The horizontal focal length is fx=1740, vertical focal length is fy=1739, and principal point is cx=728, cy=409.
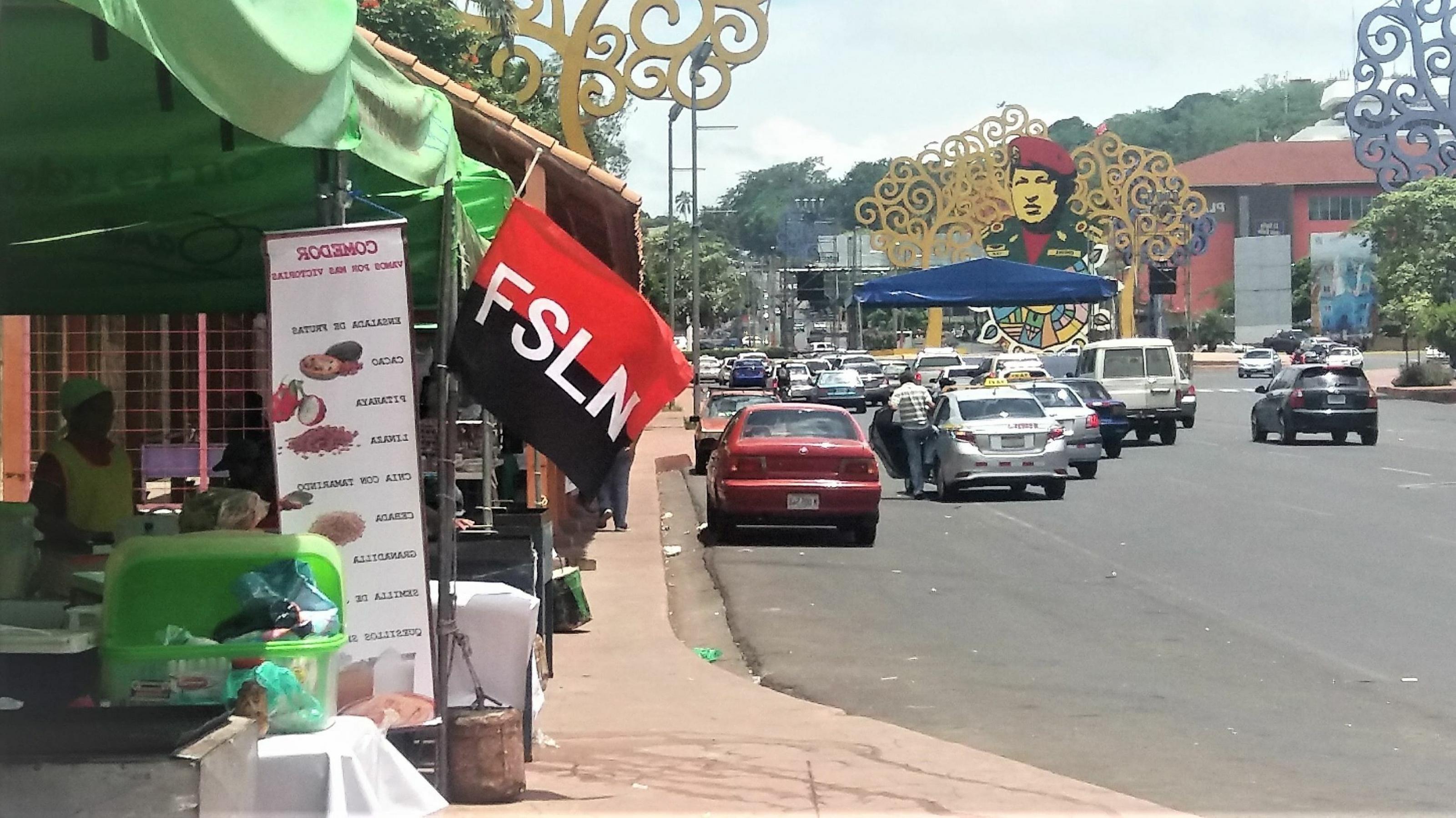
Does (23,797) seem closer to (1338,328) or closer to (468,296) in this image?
(468,296)

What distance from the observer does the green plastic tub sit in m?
5.62

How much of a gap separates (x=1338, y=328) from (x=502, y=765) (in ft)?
428

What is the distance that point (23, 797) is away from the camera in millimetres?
4660

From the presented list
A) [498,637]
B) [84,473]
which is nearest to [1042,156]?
[84,473]

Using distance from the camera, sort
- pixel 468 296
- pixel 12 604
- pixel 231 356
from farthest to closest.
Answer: pixel 231 356 → pixel 468 296 → pixel 12 604

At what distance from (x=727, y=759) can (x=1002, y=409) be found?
54.3 feet

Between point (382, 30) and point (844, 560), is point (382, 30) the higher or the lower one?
the higher one

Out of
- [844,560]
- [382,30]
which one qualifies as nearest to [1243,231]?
[382,30]

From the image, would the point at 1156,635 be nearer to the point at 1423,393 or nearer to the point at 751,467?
the point at 751,467

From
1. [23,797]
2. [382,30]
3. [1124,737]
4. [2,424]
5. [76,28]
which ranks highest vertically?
[382,30]

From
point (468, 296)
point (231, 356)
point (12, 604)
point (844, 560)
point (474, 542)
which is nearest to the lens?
point (12, 604)

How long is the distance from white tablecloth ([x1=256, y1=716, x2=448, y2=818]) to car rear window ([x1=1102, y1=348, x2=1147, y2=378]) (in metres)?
31.4

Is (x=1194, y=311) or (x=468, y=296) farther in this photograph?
(x=1194, y=311)

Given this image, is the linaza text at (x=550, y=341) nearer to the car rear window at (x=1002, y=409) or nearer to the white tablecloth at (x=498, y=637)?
the white tablecloth at (x=498, y=637)
